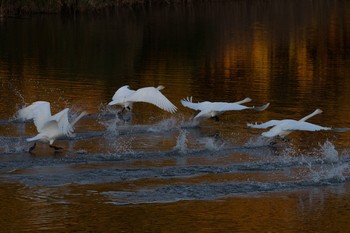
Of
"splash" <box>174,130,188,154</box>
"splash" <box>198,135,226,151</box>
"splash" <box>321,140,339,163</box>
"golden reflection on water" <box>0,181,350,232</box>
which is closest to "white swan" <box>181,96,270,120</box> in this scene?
"splash" <box>198,135,226,151</box>

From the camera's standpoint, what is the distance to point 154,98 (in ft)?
64.8

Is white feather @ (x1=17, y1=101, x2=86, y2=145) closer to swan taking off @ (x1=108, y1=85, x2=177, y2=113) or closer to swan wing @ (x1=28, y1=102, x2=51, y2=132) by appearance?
swan wing @ (x1=28, y1=102, x2=51, y2=132)

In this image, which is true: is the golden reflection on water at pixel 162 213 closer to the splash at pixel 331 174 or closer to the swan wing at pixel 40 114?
the splash at pixel 331 174

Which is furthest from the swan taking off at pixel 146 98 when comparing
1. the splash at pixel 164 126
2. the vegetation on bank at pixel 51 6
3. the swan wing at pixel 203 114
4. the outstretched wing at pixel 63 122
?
the vegetation on bank at pixel 51 6

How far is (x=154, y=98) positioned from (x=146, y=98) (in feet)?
0.65

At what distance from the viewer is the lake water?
42.8ft

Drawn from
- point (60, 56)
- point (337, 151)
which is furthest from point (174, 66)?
point (337, 151)

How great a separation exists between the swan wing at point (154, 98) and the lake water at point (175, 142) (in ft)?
1.37

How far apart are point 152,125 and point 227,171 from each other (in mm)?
4614

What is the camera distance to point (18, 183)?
14.5 meters

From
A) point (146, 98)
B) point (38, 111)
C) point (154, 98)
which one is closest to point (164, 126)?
point (154, 98)

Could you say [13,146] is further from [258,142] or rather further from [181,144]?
[258,142]

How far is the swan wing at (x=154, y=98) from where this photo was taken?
19.5m

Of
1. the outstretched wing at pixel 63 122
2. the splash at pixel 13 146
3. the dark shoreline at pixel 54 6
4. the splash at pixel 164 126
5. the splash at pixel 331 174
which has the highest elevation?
the dark shoreline at pixel 54 6
